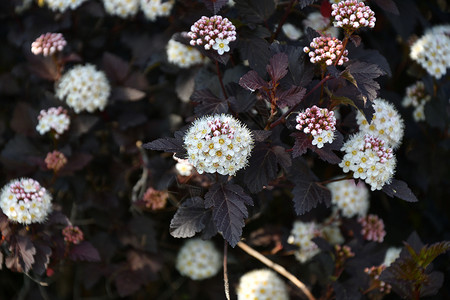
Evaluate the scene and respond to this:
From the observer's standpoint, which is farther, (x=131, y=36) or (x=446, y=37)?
(x=131, y=36)

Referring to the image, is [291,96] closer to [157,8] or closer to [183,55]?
[183,55]

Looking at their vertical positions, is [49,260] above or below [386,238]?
above

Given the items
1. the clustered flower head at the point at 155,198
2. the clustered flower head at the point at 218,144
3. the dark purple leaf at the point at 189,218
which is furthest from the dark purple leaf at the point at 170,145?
the clustered flower head at the point at 155,198

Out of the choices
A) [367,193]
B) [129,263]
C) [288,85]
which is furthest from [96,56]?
[367,193]

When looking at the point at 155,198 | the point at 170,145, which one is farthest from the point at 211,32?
the point at 155,198

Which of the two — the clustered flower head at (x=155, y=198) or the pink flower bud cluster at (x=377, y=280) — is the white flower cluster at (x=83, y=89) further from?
the pink flower bud cluster at (x=377, y=280)

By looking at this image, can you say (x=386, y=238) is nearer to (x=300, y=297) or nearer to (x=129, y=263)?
(x=300, y=297)
